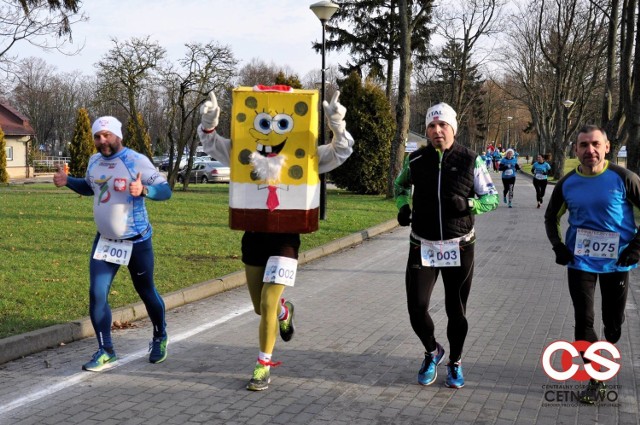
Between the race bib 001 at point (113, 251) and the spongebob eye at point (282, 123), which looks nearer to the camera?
the spongebob eye at point (282, 123)

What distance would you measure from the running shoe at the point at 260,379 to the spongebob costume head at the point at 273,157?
1051 mm

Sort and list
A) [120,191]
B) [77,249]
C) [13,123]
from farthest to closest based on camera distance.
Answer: [13,123] → [77,249] → [120,191]

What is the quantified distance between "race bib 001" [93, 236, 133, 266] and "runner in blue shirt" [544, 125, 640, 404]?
11.0 feet

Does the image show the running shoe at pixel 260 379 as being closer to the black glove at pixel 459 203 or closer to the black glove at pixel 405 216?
the black glove at pixel 405 216

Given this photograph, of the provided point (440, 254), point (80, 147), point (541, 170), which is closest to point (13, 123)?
point (80, 147)

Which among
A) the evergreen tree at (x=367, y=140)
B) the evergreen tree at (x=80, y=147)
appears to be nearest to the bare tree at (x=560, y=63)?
the evergreen tree at (x=367, y=140)

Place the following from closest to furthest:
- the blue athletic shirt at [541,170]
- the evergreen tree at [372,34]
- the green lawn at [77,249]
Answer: the green lawn at [77,249] < the blue athletic shirt at [541,170] < the evergreen tree at [372,34]

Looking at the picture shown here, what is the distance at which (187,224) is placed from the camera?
15.7 m

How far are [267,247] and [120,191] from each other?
4.23 ft

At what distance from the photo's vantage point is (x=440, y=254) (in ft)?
17.7

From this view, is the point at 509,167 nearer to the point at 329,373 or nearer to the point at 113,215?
the point at 329,373

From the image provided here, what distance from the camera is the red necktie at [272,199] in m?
5.59

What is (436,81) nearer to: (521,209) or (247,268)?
(521,209)

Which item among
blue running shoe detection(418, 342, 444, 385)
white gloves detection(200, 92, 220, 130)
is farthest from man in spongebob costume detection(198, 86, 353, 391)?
blue running shoe detection(418, 342, 444, 385)
